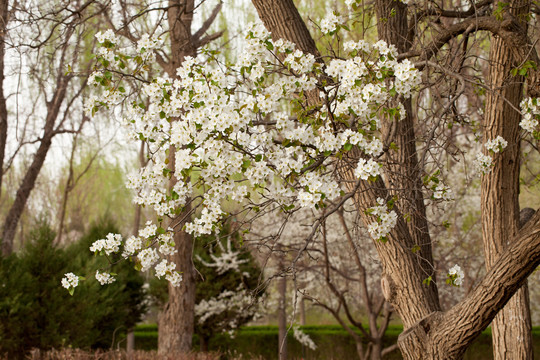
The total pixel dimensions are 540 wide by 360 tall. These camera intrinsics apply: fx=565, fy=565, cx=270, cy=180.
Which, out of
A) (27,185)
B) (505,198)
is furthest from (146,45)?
(27,185)

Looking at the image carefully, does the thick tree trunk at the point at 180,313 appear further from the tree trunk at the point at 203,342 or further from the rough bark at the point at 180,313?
the tree trunk at the point at 203,342

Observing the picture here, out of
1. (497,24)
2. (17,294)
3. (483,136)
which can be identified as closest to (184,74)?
(497,24)

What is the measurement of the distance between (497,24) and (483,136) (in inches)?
51.2

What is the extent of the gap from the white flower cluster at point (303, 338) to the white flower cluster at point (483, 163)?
8.42 metres

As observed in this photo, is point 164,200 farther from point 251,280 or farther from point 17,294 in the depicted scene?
point 251,280

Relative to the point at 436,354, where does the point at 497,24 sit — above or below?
above

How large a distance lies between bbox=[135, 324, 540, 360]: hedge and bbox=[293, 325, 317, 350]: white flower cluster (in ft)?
0.76

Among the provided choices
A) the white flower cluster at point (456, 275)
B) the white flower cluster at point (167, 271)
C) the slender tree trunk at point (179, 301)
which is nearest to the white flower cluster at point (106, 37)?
the white flower cluster at point (167, 271)

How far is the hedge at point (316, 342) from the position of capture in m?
12.1

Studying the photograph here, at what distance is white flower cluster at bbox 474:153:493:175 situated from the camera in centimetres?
386

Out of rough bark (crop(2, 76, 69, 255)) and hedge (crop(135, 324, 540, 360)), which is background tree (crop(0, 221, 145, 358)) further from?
hedge (crop(135, 324, 540, 360))

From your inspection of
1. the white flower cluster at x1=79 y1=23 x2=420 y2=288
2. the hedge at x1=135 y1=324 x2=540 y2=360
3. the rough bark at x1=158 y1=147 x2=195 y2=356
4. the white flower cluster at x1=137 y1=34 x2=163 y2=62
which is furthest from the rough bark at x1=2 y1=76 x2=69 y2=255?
the white flower cluster at x1=79 y1=23 x2=420 y2=288

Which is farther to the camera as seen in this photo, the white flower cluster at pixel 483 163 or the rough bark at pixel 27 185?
the rough bark at pixel 27 185

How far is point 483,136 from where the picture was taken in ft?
16.4
